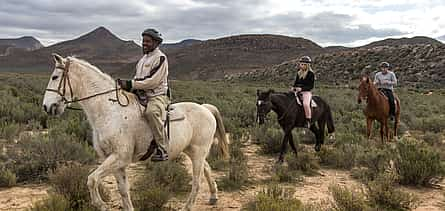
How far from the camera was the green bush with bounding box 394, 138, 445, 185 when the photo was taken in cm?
840

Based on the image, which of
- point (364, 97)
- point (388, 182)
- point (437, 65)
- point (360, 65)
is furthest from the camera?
point (360, 65)

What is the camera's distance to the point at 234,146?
10984mm

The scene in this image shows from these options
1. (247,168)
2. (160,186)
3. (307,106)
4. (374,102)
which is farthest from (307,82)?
(160,186)

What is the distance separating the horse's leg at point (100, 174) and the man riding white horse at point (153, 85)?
61 cm

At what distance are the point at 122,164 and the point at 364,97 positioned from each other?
9064mm

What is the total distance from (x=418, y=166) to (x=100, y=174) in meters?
6.10

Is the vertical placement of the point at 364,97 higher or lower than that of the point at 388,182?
higher

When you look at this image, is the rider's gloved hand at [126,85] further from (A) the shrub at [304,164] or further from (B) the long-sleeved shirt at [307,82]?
(B) the long-sleeved shirt at [307,82]

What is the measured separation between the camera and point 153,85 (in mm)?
5770

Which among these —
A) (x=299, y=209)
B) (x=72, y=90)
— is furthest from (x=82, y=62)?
(x=299, y=209)

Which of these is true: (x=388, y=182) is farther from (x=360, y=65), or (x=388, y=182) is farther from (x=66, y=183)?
(x=360, y=65)

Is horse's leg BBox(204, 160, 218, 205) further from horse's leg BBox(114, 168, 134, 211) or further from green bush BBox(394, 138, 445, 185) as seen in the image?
green bush BBox(394, 138, 445, 185)

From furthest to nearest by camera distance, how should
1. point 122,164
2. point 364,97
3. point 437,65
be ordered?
point 437,65 → point 364,97 → point 122,164

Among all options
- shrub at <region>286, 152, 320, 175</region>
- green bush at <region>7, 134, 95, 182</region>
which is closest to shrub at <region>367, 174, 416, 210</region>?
shrub at <region>286, 152, 320, 175</region>
